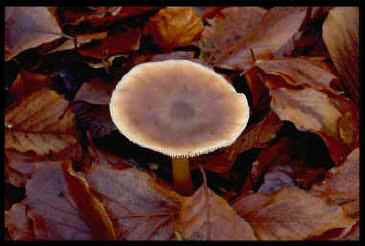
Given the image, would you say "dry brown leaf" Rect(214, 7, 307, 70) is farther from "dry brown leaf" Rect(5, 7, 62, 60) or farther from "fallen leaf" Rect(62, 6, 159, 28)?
"dry brown leaf" Rect(5, 7, 62, 60)

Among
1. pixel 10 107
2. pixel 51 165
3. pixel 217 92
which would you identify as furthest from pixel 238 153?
pixel 10 107

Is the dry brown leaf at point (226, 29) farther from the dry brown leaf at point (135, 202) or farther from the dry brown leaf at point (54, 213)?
the dry brown leaf at point (54, 213)

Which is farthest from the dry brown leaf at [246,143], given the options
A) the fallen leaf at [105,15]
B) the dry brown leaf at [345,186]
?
the fallen leaf at [105,15]

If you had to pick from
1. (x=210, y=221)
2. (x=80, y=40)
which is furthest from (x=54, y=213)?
(x=80, y=40)

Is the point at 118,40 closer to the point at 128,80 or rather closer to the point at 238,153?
the point at 128,80

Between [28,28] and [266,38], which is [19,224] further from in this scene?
[266,38]
